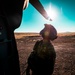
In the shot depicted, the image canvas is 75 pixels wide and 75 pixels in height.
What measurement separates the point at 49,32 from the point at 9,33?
1.16 meters

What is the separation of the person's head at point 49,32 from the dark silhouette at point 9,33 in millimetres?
918

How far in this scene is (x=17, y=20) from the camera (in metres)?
2.33

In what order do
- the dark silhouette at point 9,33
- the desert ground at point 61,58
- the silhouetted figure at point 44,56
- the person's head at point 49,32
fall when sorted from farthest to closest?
the desert ground at point 61,58 < the person's head at point 49,32 < the silhouetted figure at point 44,56 < the dark silhouette at point 9,33

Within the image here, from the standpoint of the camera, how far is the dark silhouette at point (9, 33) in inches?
83.0

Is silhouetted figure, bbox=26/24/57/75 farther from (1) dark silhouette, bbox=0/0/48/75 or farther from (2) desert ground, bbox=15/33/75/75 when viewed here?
(1) dark silhouette, bbox=0/0/48/75

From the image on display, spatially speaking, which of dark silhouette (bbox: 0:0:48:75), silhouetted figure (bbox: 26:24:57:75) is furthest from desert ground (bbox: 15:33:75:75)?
dark silhouette (bbox: 0:0:48:75)

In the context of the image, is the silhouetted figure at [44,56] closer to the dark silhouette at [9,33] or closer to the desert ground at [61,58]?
the desert ground at [61,58]

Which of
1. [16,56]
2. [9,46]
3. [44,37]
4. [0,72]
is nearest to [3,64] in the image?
[0,72]

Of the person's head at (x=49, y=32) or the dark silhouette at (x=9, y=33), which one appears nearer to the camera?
the dark silhouette at (x=9, y=33)

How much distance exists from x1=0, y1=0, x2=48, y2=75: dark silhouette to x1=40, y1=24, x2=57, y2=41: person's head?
0.92m

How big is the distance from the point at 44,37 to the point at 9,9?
3.78ft

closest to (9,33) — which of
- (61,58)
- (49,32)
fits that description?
(49,32)

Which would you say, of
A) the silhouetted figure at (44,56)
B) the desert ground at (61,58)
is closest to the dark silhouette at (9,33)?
the silhouetted figure at (44,56)

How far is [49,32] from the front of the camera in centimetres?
333
